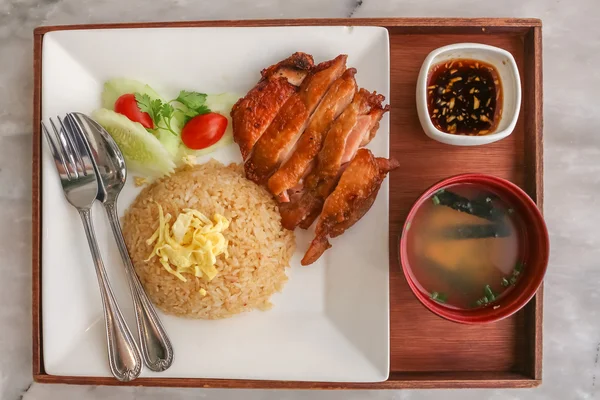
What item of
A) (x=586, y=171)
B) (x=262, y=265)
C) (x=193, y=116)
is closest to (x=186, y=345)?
(x=262, y=265)

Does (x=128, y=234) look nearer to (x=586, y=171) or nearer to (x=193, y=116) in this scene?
(x=193, y=116)

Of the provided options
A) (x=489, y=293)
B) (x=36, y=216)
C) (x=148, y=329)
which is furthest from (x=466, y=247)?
(x=36, y=216)

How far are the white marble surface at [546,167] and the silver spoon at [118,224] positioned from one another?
37 centimetres

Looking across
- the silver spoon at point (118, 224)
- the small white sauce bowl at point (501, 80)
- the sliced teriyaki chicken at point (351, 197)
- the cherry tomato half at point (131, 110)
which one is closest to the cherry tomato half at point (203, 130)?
the cherry tomato half at point (131, 110)

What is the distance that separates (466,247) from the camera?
1.87 meters

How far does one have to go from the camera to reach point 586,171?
7.23ft

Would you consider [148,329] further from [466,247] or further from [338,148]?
[466,247]

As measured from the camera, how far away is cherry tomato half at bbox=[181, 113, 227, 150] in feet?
6.39

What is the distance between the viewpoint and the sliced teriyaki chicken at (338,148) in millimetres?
1862

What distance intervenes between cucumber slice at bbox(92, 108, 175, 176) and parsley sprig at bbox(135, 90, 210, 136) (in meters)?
0.07

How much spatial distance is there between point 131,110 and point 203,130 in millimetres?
282

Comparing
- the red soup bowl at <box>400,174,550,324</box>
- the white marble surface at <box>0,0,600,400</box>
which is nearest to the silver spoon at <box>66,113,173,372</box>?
the white marble surface at <box>0,0,600,400</box>

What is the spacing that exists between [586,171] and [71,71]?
2.14m

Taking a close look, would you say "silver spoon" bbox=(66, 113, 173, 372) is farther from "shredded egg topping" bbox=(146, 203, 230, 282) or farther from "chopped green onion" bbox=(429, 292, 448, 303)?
"chopped green onion" bbox=(429, 292, 448, 303)
